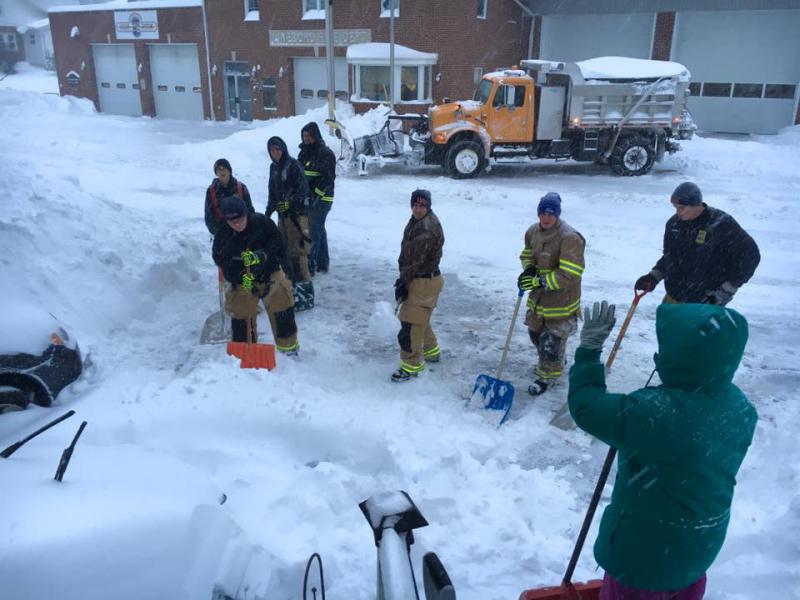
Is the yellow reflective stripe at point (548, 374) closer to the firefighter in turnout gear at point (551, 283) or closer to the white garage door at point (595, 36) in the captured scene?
the firefighter in turnout gear at point (551, 283)

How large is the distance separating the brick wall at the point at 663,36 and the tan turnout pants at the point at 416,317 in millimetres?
21186

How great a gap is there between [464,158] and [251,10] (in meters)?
16.4

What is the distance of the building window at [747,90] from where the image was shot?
2216cm

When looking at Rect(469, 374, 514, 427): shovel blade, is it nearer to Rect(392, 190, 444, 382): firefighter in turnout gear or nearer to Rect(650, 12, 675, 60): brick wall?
Rect(392, 190, 444, 382): firefighter in turnout gear

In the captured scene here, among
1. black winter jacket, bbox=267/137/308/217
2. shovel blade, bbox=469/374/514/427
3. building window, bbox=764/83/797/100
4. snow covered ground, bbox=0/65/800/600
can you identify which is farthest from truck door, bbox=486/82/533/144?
building window, bbox=764/83/797/100

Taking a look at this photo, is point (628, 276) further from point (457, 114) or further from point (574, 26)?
point (574, 26)

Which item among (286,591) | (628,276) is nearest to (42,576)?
(286,591)

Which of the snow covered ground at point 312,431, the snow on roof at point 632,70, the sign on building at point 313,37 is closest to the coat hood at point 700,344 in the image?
the snow covered ground at point 312,431

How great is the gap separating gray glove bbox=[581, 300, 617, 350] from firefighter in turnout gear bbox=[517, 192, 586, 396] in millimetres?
2254

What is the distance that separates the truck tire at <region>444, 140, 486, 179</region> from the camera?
1502 cm

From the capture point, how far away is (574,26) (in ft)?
78.8

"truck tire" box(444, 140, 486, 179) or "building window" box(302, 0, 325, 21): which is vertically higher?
Answer: "building window" box(302, 0, 325, 21)

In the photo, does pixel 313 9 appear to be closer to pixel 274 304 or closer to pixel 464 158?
pixel 464 158

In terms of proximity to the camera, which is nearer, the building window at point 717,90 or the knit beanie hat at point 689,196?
the knit beanie hat at point 689,196
